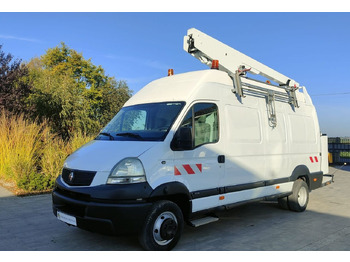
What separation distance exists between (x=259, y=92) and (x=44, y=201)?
5.58m

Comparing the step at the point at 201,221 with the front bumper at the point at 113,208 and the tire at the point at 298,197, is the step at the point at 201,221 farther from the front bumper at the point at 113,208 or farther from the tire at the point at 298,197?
the tire at the point at 298,197

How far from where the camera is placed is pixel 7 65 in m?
15.8

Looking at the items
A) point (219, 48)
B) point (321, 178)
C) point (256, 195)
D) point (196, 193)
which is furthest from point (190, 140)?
point (321, 178)

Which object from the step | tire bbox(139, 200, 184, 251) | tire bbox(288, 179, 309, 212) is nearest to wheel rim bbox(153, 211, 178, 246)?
tire bbox(139, 200, 184, 251)

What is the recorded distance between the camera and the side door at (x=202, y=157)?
433cm

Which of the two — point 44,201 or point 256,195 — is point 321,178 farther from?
point 44,201

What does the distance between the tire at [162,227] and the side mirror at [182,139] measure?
77 cm

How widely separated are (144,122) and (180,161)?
949 millimetres

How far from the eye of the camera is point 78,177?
13.4 feet

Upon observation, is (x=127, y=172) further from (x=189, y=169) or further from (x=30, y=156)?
(x=30, y=156)

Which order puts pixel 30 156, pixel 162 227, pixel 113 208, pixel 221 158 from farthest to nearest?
pixel 30 156
pixel 221 158
pixel 162 227
pixel 113 208

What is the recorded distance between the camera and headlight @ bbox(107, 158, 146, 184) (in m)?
3.82

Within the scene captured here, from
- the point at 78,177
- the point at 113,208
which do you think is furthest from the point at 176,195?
Answer: the point at 78,177

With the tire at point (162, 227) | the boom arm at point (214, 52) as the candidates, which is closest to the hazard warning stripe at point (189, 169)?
the tire at point (162, 227)
